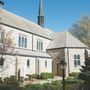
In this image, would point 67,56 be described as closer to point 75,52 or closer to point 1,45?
point 75,52

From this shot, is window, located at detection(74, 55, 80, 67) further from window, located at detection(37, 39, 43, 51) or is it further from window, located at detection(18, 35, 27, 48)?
window, located at detection(18, 35, 27, 48)

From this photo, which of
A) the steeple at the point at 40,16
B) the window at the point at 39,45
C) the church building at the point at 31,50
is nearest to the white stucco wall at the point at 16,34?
the church building at the point at 31,50

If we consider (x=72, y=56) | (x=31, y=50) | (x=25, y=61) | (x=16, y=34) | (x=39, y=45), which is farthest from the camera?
(x=39, y=45)

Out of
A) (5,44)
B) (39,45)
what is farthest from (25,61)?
(39,45)

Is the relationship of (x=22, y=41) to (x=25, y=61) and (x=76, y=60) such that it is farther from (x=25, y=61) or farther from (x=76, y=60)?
(x=76, y=60)

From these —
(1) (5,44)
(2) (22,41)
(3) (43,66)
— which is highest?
(2) (22,41)

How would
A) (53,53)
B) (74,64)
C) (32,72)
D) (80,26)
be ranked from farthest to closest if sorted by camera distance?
(80,26), (53,53), (74,64), (32,72)

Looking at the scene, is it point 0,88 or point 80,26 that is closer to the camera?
point 0,88

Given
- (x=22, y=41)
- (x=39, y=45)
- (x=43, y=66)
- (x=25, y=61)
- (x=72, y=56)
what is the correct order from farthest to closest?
(x=39, y=45) → (x=72, y=56) → (x=43, y=66) → (x=22, y=41) → (x=25, y=61)

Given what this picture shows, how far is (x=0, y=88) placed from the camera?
15594 millimetres

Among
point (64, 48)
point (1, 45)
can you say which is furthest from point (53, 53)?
point (1, 45)

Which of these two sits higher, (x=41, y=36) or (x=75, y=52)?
(x=41, y=36)

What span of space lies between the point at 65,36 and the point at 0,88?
1138 inches

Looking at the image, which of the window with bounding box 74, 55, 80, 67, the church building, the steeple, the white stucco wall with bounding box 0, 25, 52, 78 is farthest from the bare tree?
the steeple
